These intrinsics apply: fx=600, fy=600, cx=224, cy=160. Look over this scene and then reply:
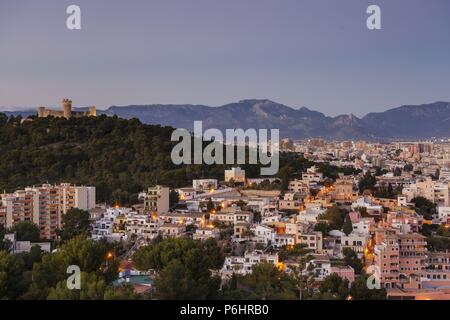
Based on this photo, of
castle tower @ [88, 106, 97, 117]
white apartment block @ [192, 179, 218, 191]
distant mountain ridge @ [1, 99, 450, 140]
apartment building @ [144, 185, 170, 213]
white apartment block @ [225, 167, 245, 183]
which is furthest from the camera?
distant mountain ridge @ [1, 99, 450, 140]

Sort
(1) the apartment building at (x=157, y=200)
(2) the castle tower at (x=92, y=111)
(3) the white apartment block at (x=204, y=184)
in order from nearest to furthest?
(1) the apartment building at (x=157, y=200) → (3) the white apartment block at (x=204, y=184) → (2) the castle tower at (x=92, y=111)

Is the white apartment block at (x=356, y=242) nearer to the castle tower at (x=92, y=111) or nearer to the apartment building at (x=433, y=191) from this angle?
the apartment building at (x=433, y=191)

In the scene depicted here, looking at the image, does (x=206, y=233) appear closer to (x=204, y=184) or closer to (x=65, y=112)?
(x=204, y=184)


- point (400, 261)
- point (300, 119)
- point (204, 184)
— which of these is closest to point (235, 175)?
point (204, 184)

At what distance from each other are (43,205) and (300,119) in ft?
52.8

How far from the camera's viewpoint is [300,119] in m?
25.0

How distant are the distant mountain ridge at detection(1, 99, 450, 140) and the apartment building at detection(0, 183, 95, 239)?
770 centimetres

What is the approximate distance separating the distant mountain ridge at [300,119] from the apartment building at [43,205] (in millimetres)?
7696

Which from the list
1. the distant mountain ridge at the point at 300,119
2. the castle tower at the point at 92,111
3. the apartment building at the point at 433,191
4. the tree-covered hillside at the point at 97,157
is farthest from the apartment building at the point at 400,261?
the castle tower at the point at 92,111

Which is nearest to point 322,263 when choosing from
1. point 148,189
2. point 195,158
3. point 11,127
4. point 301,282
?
point 301,282

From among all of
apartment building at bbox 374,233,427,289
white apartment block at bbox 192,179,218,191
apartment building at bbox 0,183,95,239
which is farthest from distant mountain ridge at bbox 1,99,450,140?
apartment building at bbox 374,233,427,289

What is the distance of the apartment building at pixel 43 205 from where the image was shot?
998cm

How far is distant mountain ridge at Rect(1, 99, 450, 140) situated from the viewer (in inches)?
821

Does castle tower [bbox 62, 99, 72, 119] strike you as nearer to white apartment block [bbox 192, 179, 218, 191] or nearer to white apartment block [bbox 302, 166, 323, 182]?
white apartment block [bbox 192, 179, 218, 191]
